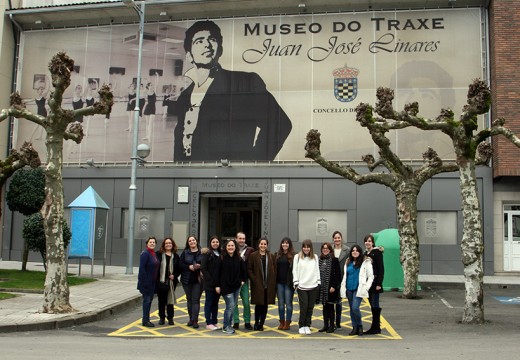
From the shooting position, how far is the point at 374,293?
9266mm

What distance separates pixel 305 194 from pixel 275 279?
1125 cm

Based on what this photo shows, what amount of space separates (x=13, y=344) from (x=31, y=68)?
17.8 meters

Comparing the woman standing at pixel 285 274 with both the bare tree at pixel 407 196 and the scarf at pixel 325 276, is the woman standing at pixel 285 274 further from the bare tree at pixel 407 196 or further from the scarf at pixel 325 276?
the bare tree at pixel 407 196

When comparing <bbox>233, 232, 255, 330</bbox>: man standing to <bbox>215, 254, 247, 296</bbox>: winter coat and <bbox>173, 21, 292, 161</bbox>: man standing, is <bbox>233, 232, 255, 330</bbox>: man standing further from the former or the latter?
<bbox>173, 21, 292, 161</bbox>: man standing

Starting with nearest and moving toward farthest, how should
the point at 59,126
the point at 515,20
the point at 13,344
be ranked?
the point at 13,344, the point at 59,126, the point at 515,20

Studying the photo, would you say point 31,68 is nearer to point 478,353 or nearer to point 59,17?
point 59,17

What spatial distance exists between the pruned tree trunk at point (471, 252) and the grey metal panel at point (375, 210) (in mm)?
9193

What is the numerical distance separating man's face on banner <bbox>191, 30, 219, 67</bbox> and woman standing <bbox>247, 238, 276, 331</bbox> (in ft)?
45.2

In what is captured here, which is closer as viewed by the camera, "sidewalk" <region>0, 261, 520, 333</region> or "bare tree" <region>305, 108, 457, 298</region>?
"sidewalk" <region>0, 261, 520, 333</region>

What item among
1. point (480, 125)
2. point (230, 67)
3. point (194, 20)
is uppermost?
point (194, 20)

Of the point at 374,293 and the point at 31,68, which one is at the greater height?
the point at 31,68

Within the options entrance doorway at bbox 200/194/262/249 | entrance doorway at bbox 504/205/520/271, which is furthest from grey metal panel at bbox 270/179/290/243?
entrance doorway at bbox 504/205/520/271

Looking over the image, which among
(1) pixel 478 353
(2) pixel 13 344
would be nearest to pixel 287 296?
(1) pixel 478 353

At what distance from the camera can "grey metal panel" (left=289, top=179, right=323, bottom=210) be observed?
20.5 meters
